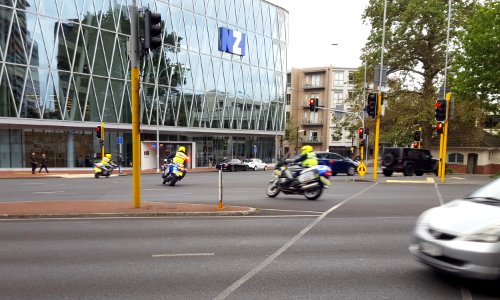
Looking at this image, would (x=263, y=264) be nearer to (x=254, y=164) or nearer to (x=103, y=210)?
(x=103, y=210)

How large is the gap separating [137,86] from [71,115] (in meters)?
26.3

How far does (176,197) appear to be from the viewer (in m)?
14.1

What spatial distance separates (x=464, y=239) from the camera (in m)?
4.36

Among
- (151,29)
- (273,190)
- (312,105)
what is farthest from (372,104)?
(151,29)

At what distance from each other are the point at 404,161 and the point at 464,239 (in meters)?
23.8

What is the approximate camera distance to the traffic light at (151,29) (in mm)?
10086

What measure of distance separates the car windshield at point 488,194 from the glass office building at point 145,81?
32.5 metres

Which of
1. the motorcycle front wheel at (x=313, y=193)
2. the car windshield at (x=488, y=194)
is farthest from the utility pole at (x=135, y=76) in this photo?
the car windshield at (x=488, y=194)

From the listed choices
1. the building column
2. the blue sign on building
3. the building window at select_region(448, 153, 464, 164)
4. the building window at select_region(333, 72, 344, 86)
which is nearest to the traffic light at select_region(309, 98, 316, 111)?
the blue sign on building

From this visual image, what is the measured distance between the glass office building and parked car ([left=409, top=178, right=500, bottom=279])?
32.6 metres

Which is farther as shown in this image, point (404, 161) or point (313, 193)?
point (404, 161)

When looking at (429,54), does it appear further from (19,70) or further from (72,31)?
(19,70)

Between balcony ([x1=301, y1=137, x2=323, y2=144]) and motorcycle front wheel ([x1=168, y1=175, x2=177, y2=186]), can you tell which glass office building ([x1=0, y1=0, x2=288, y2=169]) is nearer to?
motorcycle front wheel ([x1=168, y1=175, x2=177, y2=186])

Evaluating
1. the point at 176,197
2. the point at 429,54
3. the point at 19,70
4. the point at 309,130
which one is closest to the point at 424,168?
the point at 429,54
